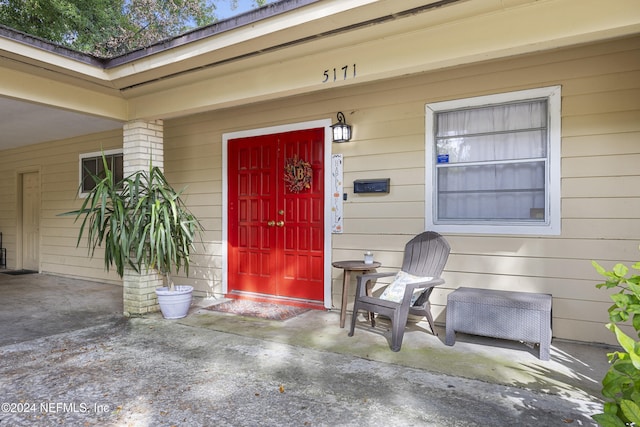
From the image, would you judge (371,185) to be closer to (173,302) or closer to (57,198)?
(173,302)

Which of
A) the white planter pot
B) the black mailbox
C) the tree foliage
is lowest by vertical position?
the white planter pot

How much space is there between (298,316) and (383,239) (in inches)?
48.5

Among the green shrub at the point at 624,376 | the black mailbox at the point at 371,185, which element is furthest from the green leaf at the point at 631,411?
the black mailbox at the point at 371,185

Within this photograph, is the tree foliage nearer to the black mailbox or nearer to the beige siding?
the beige siding

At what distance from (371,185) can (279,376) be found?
220 centimetres

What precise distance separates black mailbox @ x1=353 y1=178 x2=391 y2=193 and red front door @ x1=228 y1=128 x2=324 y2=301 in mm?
464

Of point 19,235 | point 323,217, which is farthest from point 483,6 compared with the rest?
point 19,235

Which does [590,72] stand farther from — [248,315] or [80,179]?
[80,179]

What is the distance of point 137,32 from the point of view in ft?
35.7

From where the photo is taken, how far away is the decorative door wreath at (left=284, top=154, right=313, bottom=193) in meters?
4.74

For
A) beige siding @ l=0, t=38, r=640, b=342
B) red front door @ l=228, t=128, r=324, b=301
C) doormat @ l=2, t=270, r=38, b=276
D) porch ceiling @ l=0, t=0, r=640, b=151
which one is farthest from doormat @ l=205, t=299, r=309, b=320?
doormat @ l=2, t=270, r=38, b=276

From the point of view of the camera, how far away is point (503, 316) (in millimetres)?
3125

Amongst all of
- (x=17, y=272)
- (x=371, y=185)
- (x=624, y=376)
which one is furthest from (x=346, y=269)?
(x=17, y=272)

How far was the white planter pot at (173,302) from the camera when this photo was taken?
14.1 ft
